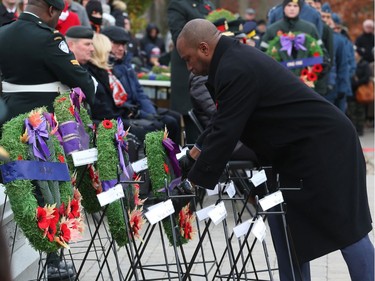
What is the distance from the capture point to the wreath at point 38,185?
4.34 meters

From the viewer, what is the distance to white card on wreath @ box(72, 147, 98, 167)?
486 centimetres

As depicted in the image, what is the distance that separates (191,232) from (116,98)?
12.1 feet

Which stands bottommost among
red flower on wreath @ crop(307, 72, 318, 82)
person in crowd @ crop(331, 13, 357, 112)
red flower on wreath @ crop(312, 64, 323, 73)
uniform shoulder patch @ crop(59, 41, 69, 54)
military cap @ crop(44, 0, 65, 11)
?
person in crowd @ crop(331, 13, 357, 112)

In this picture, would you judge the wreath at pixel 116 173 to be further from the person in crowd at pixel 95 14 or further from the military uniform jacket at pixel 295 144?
the person in crowd at pixel 95 14

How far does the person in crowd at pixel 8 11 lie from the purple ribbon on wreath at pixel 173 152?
12.3 feet

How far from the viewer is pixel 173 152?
5133mm

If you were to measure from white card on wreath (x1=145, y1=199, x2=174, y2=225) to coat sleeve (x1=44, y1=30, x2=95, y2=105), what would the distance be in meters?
1.59

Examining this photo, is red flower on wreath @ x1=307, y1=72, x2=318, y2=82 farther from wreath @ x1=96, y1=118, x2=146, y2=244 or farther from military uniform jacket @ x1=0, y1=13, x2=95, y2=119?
wreath @ x1=96, y1=118, x2=146, y2=244

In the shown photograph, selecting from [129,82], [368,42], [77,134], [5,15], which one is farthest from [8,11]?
[368,42]

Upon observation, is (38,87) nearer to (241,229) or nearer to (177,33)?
(241,229)

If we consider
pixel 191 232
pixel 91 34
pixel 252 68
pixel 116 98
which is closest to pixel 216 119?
pixel 252 68

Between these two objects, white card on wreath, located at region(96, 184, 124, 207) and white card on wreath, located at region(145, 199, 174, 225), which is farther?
white card on wreath, located at region(96, 184, 124, 207)

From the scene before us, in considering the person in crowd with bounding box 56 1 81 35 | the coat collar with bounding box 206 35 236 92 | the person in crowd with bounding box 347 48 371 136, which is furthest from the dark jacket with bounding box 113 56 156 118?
the person in crowd with bounding box 347 48 371 136

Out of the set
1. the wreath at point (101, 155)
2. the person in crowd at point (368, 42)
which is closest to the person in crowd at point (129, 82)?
the wreath at point (101, 155)
